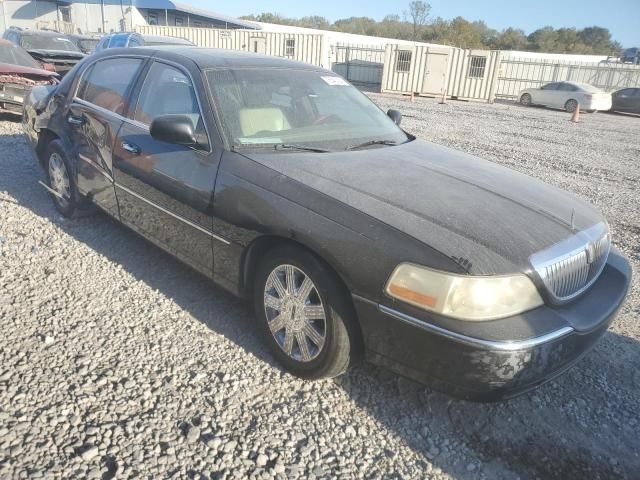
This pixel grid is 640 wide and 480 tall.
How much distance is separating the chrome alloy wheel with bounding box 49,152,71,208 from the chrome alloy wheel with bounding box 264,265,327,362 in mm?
2839

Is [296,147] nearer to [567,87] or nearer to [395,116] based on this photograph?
[395,116]

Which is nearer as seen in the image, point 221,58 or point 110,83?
point 221,58

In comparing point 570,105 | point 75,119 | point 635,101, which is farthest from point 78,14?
point 75,119

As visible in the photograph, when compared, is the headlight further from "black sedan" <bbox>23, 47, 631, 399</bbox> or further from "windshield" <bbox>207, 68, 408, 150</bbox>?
"windshield" <bbox>207, 68, 408, 150</bbox>

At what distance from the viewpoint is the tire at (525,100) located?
24000mm

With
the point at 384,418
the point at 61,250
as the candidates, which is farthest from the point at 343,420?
the point at 61,250

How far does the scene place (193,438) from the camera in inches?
90.3

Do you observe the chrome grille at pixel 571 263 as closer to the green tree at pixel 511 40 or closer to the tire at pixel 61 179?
the tire at pixel 61 179

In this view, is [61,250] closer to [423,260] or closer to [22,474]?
[22,474]

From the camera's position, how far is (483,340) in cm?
207

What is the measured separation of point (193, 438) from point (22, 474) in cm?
68

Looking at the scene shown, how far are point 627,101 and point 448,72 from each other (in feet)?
25.9

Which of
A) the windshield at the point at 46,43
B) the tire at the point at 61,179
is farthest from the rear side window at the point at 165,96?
the windshield at the point at 46,43

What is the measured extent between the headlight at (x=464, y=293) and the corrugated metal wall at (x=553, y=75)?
28.2 m
